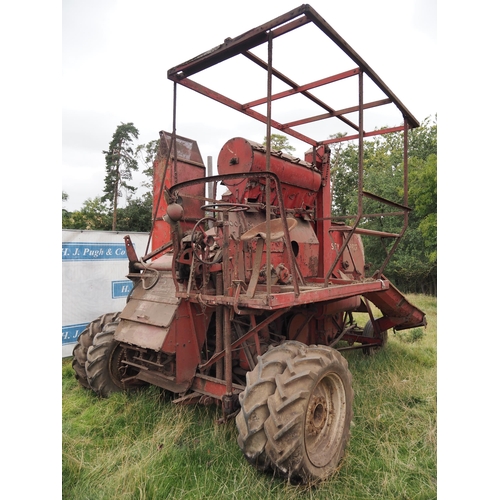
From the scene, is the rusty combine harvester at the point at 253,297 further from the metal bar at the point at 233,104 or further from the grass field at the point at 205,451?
the grass field at the point at 205,451

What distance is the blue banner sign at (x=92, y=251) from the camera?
275 inches

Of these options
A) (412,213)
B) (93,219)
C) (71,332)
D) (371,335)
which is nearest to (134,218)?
(93,219)

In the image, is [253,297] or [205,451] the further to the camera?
[205,451]

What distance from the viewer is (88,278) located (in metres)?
7.21

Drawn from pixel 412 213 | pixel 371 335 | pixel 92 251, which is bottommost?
pixel 371 335

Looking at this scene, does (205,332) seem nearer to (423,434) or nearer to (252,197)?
(252,197)

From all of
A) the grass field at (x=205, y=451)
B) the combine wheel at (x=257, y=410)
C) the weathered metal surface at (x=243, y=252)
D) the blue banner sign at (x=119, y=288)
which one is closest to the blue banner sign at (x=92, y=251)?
the blue banner sign at (x=119, y=288)

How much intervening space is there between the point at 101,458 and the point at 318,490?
196 centimetres

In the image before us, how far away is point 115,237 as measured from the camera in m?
7.67

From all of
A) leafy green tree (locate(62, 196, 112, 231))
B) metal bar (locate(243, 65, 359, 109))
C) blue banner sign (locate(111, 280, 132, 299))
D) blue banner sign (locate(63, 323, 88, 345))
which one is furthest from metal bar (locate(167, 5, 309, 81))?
leafy green tree (locate(62, 196, 112, 231))

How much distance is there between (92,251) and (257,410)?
546cm

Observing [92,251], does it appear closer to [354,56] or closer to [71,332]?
[71,332]

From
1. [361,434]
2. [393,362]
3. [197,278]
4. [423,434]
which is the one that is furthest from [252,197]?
[393,362]

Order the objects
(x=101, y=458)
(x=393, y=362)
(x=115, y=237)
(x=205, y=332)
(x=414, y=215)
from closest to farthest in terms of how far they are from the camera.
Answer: (x=101, y=458) < (x=205, y=332) < (x=393, y=362) < (x=115, y=237) < (x=414, y=215)
